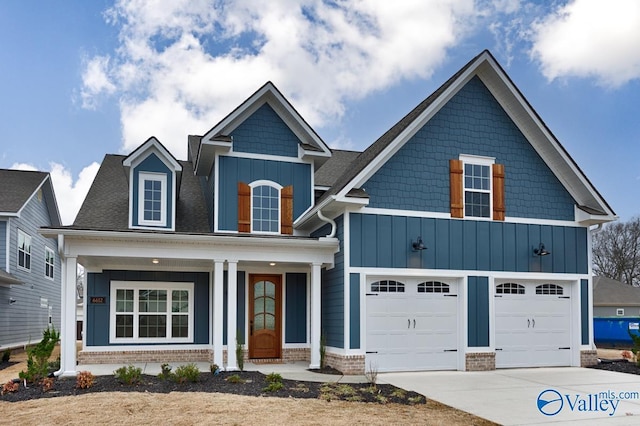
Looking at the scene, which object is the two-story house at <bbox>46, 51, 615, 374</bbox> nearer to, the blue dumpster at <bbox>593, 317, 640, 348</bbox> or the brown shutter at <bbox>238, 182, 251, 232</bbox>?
the brown shutter at <bbox>238, 182, 251, 232</bbox>

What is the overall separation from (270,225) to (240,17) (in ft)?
20.4

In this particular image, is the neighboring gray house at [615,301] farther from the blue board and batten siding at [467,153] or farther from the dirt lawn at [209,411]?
the dirt lawn at [209,411]

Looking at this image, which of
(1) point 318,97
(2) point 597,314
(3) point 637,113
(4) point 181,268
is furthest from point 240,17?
(2) point 597,314

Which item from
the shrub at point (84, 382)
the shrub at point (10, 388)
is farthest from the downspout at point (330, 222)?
the shrub at point (10, 388)

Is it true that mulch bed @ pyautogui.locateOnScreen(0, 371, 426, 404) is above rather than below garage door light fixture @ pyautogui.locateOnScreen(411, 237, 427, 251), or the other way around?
below

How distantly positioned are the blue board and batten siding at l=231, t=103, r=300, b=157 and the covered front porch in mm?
3185

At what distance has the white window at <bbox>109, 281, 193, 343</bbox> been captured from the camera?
15172 mm

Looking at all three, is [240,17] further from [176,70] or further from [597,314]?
[597,314]

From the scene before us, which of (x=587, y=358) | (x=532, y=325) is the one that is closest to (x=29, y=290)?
(x=532, y=325)

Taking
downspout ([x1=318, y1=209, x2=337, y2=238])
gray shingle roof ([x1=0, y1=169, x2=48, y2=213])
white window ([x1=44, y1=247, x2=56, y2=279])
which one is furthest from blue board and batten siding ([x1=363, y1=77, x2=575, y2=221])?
white window ([x1=44, y1=247, x2=56, y2=279])

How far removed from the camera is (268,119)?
16.0 metres

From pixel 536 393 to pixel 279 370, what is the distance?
18.3 ft

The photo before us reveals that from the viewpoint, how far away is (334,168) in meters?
19.0

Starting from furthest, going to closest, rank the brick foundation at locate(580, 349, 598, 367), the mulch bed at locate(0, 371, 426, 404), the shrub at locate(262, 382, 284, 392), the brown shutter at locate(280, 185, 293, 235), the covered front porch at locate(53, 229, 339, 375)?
the brown shutter at locate(280, 185, 293, 235) → the brick foundation at locate(580, 349, 598, 367) → the covered front porch at locate(53, 229, 339, 375) → the shrub at locate(262, 382, 284, 392) → the mulch bed at locate(0, 371, 426, 404)
